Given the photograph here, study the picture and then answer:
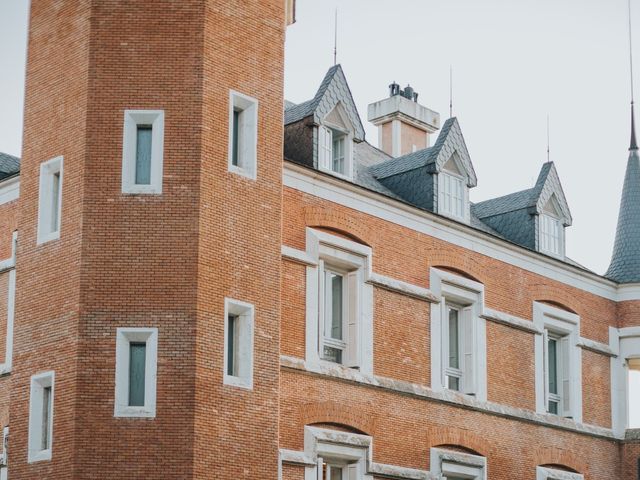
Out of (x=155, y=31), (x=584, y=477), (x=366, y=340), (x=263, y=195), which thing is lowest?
(x=584, y=477)

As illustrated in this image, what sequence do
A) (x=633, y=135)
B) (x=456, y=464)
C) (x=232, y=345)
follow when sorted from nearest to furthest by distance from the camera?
1. (x=232, y=345)
2. (x=456, y=464)
3. (x=633, y=135)

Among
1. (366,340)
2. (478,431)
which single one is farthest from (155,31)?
(478,431)

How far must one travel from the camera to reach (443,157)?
114ft

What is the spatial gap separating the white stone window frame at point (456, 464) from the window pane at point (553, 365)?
14.1ft

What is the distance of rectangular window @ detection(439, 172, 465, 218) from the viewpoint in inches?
1369

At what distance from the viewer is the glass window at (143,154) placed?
88.5 ft

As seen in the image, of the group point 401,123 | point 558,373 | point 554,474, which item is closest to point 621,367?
point 558,373

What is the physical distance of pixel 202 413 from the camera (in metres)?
25.7

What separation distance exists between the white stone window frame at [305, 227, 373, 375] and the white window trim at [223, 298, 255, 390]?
2.82 m

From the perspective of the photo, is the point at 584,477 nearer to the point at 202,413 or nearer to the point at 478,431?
the point at 478,431

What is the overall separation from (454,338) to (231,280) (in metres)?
9.03

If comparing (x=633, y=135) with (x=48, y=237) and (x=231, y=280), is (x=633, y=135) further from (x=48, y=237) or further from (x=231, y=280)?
(x=48, y=237)

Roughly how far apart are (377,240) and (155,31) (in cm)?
739

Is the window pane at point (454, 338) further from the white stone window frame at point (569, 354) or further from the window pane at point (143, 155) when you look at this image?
the window pane at point (143, 155)
